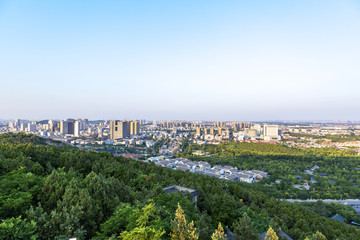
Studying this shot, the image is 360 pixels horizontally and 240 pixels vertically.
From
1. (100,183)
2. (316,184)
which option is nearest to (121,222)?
(100,183)

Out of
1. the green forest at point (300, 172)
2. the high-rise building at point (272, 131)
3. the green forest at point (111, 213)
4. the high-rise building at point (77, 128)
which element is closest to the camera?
the green forest at point (111, 213)

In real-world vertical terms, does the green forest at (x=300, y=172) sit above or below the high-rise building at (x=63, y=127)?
below

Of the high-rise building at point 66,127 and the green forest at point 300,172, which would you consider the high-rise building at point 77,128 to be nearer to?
the high-rise building at point 66,127

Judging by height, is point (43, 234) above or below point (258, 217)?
above

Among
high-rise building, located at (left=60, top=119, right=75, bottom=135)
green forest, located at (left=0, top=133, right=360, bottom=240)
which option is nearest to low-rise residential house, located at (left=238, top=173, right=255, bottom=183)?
green forest, located at (left=0, top=133, right=360, bottom=240)

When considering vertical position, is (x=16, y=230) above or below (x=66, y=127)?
above

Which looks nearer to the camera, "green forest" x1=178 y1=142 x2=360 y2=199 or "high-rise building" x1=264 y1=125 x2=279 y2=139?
"green forest" x1=178 y1=142 x2=360 y2=199

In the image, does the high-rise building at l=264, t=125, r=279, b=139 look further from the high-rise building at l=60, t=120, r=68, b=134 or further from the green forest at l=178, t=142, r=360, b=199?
the high-rise building at l=60, t=120, r=68, b=134

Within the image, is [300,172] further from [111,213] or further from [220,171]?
[111,213]

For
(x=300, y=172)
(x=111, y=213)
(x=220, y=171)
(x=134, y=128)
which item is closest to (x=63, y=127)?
(x=134, y=128)

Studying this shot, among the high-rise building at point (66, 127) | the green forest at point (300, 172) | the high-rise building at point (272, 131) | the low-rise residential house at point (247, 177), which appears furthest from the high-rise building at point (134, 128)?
the low-rise residential house at point (247, 177)

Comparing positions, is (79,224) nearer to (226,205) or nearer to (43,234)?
(43,234)
